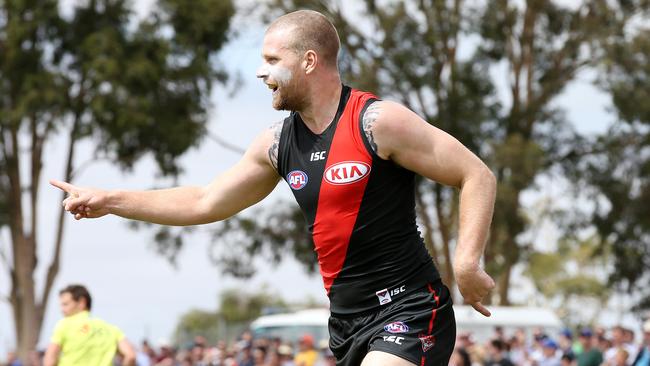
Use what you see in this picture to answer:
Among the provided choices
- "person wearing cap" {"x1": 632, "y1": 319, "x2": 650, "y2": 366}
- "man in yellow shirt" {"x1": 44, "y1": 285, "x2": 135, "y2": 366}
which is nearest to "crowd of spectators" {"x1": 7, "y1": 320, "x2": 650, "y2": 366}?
"person wearing cap" {"x1": 632, "y1": 319, "x2": 650, "y2": 366}

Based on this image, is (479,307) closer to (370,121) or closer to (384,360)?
(384,360)

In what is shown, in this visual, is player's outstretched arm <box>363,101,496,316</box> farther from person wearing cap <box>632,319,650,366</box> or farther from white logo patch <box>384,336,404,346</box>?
person wearing cap <box>632,319,650,366</box>

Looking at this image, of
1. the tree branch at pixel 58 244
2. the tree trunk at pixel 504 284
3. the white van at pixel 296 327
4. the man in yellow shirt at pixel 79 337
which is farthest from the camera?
the tree trunk at pixel 504 284

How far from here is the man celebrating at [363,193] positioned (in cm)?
517

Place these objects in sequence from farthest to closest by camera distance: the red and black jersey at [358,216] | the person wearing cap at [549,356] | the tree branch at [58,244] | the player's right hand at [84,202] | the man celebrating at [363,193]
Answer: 1. the tree branch at [58,244]
2. the person wearing cap at [549,356]
3. the player's right hand at [84,202]
4. the red and black jersey at [358,216]
5. the man celebrating at [363,193]

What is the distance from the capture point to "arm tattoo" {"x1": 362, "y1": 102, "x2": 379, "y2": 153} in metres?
5.23

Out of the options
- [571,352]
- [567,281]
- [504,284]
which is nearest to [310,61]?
[571,352]

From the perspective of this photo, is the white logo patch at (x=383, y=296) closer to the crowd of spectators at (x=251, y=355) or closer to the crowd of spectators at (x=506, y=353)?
the crowd of spectators at (x=506, y=353)

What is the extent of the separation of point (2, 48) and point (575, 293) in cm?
4819

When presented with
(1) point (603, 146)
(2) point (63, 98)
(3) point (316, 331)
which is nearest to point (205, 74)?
(2) point (63, 98)

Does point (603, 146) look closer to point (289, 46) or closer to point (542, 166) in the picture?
point (542, 166)

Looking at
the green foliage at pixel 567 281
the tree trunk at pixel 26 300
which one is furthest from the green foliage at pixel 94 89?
the green foliage at pixel 567 281

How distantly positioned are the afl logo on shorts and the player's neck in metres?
0.91

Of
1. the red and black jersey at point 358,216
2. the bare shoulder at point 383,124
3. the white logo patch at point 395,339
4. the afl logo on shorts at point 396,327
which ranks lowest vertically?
the white logo patch at point 395,339
